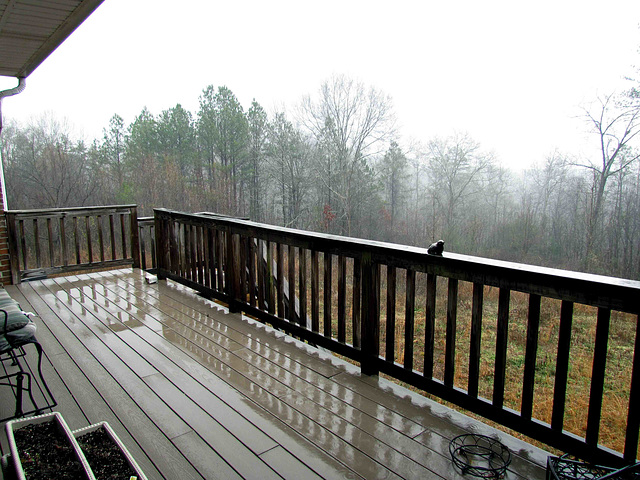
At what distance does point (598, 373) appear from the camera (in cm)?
163

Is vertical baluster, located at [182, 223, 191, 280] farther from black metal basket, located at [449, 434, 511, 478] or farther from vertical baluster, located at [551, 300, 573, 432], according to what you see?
vertical baluster, located at [551, 300, 573, 432]

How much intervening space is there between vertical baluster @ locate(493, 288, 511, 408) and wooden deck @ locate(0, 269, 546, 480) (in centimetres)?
20

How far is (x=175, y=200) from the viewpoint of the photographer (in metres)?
19.5

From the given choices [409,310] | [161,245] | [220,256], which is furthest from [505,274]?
[161,245]

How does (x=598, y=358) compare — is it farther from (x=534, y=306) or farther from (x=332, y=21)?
(x=332, y=21)

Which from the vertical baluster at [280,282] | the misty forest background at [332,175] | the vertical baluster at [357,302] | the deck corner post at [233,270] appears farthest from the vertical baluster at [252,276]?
the misty forest background at [332,175]

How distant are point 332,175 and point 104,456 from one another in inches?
766

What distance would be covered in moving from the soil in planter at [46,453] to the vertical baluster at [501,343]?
1655mm

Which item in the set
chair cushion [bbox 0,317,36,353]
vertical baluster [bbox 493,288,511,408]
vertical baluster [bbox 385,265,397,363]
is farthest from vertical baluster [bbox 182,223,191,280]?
vertical baluster [bbox 493,288,511,408]

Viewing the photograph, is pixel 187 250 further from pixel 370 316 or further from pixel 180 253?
pixel 370 316

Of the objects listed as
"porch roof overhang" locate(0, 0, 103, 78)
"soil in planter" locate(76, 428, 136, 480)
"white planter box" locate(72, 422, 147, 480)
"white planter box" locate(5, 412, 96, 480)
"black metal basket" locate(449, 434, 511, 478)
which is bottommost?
"black metal basket" locate(449, 434, 511, 478)

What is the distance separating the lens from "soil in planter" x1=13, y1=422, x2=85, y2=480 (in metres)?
1.18

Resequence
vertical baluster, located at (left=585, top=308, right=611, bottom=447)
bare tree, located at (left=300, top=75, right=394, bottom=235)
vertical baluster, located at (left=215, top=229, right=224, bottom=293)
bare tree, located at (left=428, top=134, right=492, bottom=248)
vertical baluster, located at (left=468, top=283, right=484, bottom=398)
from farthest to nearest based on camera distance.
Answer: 1. bare tree, located at (left=300, top=75, right=394, bottom=235)
2. bare tree, located at (left=428, top=134, right=492, bottom=248)
3. vertical baluster, located at (left=215, top=229, right=224, bottom=293)
4. vertical baluster, located at (left=468, top=283, right=484, bottom=398)
5. vertical baluster, located at (left=585, top=308, right=611, bottom=447)

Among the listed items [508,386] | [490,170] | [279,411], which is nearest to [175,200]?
[490,170]
